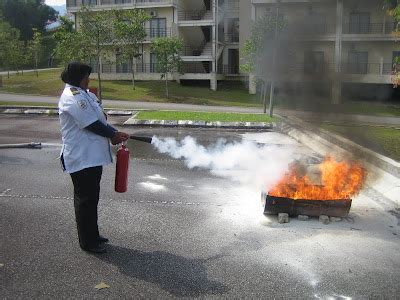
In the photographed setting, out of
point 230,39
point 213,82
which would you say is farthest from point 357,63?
point 230,39

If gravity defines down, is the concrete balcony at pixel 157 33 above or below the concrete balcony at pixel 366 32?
above

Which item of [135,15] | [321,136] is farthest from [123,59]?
[321,136]

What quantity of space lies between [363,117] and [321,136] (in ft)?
12.5

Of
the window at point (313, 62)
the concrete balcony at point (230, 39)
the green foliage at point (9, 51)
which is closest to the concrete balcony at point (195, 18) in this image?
the concrete balcony at point (230, 39)

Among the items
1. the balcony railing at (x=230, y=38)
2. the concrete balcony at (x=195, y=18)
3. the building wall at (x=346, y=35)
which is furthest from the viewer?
the concrete balcony at (x=195, y=18)

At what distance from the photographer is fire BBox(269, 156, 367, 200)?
6449 mm

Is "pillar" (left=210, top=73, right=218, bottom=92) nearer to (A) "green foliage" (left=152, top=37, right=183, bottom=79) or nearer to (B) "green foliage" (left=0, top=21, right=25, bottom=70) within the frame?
(A) "green foliage" (left=152, top=37, right=183, bottom=79)

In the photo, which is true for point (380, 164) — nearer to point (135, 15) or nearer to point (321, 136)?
point (321, 136)

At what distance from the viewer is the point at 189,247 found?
5289mm

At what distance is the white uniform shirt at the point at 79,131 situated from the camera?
4.85 metres

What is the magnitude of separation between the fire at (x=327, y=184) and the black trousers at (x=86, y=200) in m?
2.59

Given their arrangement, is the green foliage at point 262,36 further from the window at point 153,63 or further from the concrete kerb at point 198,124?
the window at point 153,63

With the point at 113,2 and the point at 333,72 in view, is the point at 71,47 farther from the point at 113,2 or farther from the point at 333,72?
the point at 333,72

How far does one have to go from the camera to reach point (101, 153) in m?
5.07
